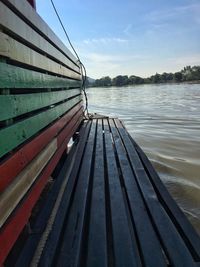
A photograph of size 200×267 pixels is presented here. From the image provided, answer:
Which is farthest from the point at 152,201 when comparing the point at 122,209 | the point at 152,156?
the point at 152,156

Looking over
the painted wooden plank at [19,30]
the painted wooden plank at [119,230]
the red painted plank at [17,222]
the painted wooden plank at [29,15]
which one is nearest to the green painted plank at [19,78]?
the painted wooden plank at [19,30]

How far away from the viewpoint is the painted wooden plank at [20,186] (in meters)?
1.84

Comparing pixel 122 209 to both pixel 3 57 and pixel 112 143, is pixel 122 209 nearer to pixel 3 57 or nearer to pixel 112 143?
pixel 3 57

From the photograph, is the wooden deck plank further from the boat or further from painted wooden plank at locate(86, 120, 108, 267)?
painted wooden plank at locate(86, 120, 108, 267)

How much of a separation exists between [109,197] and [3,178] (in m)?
1.37

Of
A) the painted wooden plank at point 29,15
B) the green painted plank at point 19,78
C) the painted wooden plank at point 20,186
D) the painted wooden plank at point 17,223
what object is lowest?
the painted wooden plank at point 17,223

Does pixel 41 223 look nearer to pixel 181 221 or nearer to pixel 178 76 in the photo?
pixel 181 221

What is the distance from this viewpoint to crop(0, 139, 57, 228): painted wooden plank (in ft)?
6.03

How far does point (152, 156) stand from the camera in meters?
6.72

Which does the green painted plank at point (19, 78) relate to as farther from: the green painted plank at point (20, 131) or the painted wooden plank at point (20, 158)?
the painted wooden plank at point (20, 158)

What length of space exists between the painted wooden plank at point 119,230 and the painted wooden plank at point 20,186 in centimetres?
67

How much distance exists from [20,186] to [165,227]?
3.43ft

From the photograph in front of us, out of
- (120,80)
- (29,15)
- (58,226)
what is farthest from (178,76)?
(58,226)

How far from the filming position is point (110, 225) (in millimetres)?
2488
